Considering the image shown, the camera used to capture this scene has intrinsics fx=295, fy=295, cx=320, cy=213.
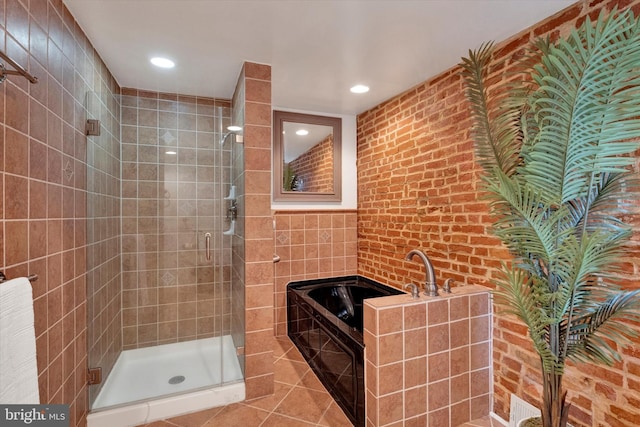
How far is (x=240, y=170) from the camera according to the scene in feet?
7.25

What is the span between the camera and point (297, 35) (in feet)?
5.88

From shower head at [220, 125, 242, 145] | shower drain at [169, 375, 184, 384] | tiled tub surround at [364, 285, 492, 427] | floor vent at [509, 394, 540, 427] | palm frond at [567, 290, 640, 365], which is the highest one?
shower head at [220, 125, 242, 145]

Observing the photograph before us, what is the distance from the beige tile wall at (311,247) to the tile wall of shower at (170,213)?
65cm

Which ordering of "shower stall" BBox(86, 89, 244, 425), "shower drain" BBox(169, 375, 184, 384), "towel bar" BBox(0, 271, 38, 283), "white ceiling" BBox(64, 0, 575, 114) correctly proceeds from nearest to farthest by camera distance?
"towel bar" BBox(0, 271, 38, 283) < "white ceiling" BBox(64, 0, 575, 114) < "shower drain" BBox(169, 375, 184, 384) < "shower stall" BBox(86, 89, 244, 425)

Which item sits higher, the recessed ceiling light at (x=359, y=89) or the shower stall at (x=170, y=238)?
the recessed ceiling light at (x=359, y=89)

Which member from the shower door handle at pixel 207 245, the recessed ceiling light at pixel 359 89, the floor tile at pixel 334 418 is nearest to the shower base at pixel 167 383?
the floor tile at pixel 334 418

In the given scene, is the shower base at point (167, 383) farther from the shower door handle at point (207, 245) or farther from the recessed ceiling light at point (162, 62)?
the recessed ceiling light at point (162, 62)

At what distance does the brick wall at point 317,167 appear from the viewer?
10.4ft

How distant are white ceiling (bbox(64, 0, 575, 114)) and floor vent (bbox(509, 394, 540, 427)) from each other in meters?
2.14

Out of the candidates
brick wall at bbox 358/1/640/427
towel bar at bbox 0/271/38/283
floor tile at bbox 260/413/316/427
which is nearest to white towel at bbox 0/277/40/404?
towel bar at bbox 0/271/38/283

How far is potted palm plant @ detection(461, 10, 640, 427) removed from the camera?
99cm

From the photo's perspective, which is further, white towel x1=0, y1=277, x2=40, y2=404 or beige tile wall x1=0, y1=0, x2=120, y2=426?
beige tile wall x1=0, y1=0, x2=120, y2=426

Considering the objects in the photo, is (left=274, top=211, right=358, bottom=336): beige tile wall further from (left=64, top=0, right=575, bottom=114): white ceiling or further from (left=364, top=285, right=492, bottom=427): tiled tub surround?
(left=364, top=285, right=492, bottom=427): tiled tub surround

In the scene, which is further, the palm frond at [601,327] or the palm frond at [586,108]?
the palm frond at [601,327]
